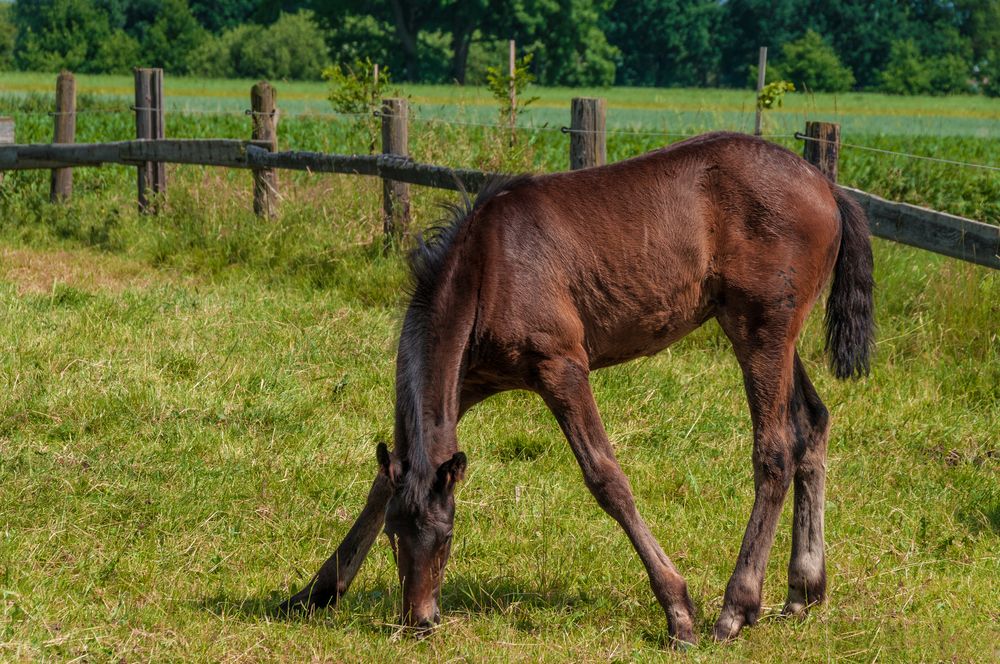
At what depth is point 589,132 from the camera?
8617mm

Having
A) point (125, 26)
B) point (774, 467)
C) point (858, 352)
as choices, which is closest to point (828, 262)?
point (858, 352)

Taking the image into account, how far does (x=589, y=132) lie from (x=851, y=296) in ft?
14.0

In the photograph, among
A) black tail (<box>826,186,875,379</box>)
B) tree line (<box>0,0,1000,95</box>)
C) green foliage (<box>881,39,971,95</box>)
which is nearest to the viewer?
black tail (<box>826,186,875,379</box>)

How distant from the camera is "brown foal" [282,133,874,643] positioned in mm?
4023

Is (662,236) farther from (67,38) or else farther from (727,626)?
(67,38)

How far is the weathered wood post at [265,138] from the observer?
11102mm

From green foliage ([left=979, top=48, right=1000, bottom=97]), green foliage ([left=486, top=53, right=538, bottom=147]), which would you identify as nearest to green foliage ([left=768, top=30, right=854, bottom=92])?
green foliage ([left=979, top=48, right=1000, bottom=97])

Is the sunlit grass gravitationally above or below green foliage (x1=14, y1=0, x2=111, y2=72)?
below

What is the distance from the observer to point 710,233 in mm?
4371

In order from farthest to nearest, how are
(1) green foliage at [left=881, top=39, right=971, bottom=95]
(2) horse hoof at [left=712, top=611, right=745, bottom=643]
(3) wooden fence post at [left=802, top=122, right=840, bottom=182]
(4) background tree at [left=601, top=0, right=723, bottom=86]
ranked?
1. (4) background tree at [left=601, top=0, right=723, bottom=86]
2. (1) green foliage at [left=881, top=39, right=971, bottom=95]
3. (3) wooden fence post at [left=802, top=122, right=840, bottom=182]
4. (2) horse hoof at [left=712, top=611, right=745, bottom=643]

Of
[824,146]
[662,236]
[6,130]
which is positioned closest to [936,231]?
[824,146]

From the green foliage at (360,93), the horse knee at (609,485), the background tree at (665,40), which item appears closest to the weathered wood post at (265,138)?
the green foliage at (360,93)

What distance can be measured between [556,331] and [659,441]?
2.26 meters

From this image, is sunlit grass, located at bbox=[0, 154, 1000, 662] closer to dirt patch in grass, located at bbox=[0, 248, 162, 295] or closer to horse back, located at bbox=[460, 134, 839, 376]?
dirt patch in grass, located at bbox=[0, 248, 162, 295]
